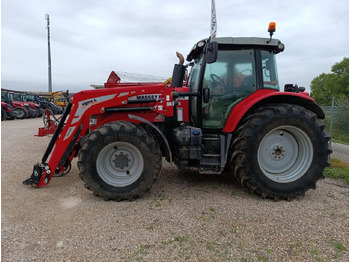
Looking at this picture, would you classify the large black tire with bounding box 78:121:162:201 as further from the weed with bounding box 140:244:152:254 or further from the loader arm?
the weed with bounding box 140:244:152:254

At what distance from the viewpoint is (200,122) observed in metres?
3.65

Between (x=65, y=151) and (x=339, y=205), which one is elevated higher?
(x=65, y=151)

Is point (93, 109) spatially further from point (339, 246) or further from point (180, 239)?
point (339, 246)

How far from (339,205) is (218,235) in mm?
1847

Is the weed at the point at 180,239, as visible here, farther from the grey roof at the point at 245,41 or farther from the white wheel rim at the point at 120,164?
the grey roof at the point at 245,41

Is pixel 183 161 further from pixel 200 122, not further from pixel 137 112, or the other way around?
pixel 137 112

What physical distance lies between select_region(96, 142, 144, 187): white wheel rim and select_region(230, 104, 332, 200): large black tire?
134 centimetres

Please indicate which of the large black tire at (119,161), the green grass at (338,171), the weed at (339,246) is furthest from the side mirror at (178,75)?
the green grass at (338,171)

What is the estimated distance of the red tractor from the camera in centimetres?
317

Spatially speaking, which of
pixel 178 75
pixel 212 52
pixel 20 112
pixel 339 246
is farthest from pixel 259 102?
pixel 20 112

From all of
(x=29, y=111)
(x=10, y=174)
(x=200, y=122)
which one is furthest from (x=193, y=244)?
(x=29, y=111)

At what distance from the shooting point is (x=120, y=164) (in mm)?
3258

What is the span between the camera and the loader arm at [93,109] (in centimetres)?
329

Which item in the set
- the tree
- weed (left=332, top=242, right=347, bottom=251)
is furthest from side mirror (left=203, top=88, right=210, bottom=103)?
the tree
